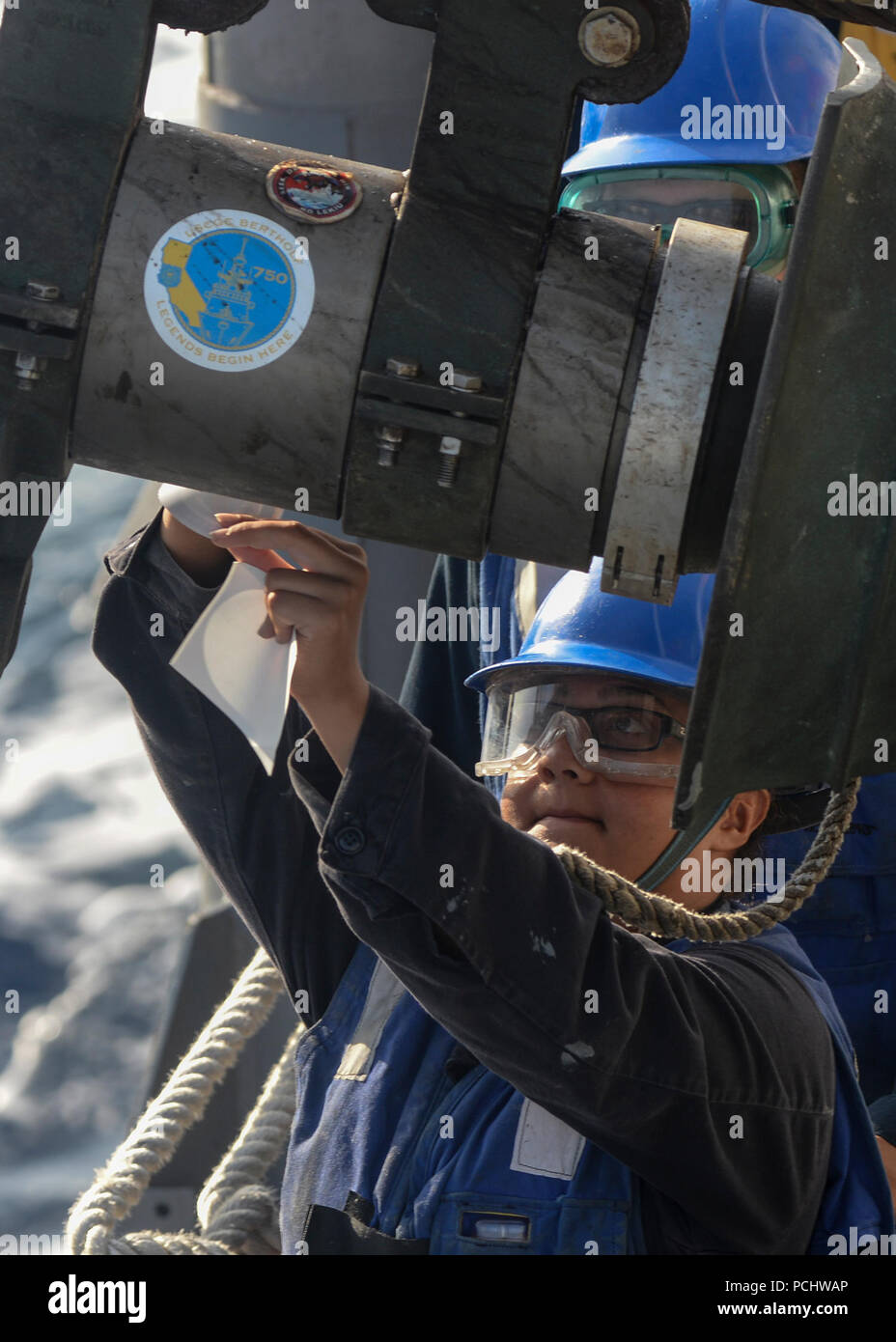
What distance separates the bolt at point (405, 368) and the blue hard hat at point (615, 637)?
1.26m

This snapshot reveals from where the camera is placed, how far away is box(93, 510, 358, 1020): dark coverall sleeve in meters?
2.05

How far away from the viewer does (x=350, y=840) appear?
172 centimetres

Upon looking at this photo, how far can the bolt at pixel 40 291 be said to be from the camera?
1222 mm

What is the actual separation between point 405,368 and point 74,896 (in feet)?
30.7

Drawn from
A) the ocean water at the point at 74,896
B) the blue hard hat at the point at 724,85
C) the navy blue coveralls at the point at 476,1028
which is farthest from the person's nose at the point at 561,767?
the ocean water at the point at 74,896

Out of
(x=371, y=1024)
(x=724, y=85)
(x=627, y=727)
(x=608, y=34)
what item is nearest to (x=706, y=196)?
(x=724, y=85)

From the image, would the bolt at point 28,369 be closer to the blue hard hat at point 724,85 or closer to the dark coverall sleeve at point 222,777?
the dark coverall sleeve at point 222,777

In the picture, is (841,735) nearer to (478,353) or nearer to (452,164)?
(478,353)

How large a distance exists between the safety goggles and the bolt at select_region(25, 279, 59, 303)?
2151mm

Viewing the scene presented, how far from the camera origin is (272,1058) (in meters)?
3.74

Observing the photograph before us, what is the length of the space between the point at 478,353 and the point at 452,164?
145 millimetres

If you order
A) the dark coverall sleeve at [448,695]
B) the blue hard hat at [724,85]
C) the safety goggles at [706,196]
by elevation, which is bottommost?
the dark coverall sleeve at [448,695]

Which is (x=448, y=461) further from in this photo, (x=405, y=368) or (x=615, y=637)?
(x=615, y=637)

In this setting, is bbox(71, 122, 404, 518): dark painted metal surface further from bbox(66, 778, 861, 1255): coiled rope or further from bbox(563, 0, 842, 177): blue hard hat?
bbox(563, 0, 842, 177): blue hard hat
